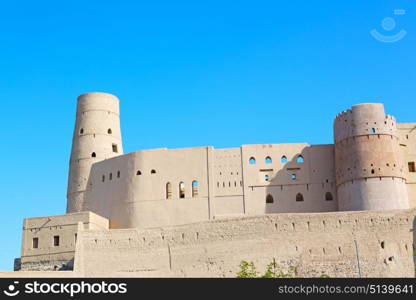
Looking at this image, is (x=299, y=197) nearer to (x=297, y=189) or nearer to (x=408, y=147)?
(x=297, y=189)

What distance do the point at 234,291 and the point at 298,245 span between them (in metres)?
17.4

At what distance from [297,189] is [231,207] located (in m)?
4.09

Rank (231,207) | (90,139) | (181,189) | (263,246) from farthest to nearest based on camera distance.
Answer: (90,139) < (181,189) < (231,207) < (263,246)

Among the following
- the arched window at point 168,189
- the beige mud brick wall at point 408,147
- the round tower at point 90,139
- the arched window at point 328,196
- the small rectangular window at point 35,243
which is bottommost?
the small rectangular window at point 35,243

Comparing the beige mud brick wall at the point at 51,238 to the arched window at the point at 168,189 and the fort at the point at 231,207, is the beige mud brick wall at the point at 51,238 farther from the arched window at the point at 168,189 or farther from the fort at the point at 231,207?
the arched window at the point at 168,189

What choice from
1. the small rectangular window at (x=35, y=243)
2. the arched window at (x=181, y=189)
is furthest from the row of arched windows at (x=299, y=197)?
the small rectangular window at (x=35, y=243)

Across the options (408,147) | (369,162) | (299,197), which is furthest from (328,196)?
(408,147)

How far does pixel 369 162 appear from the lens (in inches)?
1842

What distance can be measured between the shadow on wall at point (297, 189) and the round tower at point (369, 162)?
3.80ft

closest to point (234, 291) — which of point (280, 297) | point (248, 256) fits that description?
point (280, 297)

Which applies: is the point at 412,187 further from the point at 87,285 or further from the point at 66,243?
the point at 87,285

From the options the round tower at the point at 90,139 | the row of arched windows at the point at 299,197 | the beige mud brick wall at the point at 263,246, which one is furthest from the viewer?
the round tower at the point at 90,139

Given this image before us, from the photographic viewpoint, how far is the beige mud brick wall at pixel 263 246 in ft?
136

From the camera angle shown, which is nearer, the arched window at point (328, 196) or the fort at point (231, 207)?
the fort at point (231, 207)
